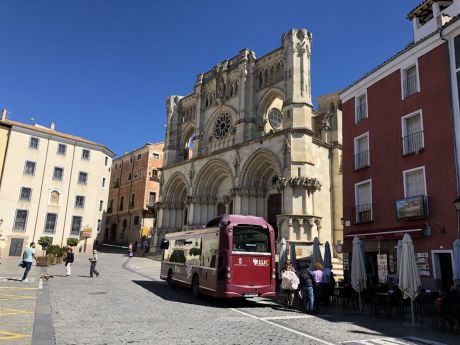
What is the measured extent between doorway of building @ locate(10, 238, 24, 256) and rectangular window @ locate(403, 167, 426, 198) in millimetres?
35871

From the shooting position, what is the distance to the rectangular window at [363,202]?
60.5ft

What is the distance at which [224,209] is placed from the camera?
117 ft

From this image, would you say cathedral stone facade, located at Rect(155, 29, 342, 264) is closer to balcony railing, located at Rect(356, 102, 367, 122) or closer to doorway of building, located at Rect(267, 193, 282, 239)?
doorway of building, located at Rect(267, 193, 282, 239)

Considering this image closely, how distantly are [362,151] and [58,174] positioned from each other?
3378cm

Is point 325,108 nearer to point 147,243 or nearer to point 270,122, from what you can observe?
point 270,122

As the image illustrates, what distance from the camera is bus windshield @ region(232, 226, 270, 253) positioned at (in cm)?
1348

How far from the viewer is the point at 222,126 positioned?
3669cm

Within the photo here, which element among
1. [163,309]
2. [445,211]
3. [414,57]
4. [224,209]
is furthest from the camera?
[224,209]

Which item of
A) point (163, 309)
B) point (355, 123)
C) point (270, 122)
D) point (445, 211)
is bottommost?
point (163, 309)

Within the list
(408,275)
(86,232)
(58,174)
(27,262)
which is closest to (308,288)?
(408,275)

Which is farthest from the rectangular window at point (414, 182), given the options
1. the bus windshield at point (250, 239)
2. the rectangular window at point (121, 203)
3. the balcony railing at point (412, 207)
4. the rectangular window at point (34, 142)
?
the rectangular window at point (121, 203)

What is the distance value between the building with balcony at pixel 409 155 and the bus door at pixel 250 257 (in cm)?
598

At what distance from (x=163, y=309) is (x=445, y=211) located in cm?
1094

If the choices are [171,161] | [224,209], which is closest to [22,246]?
[171,161]
